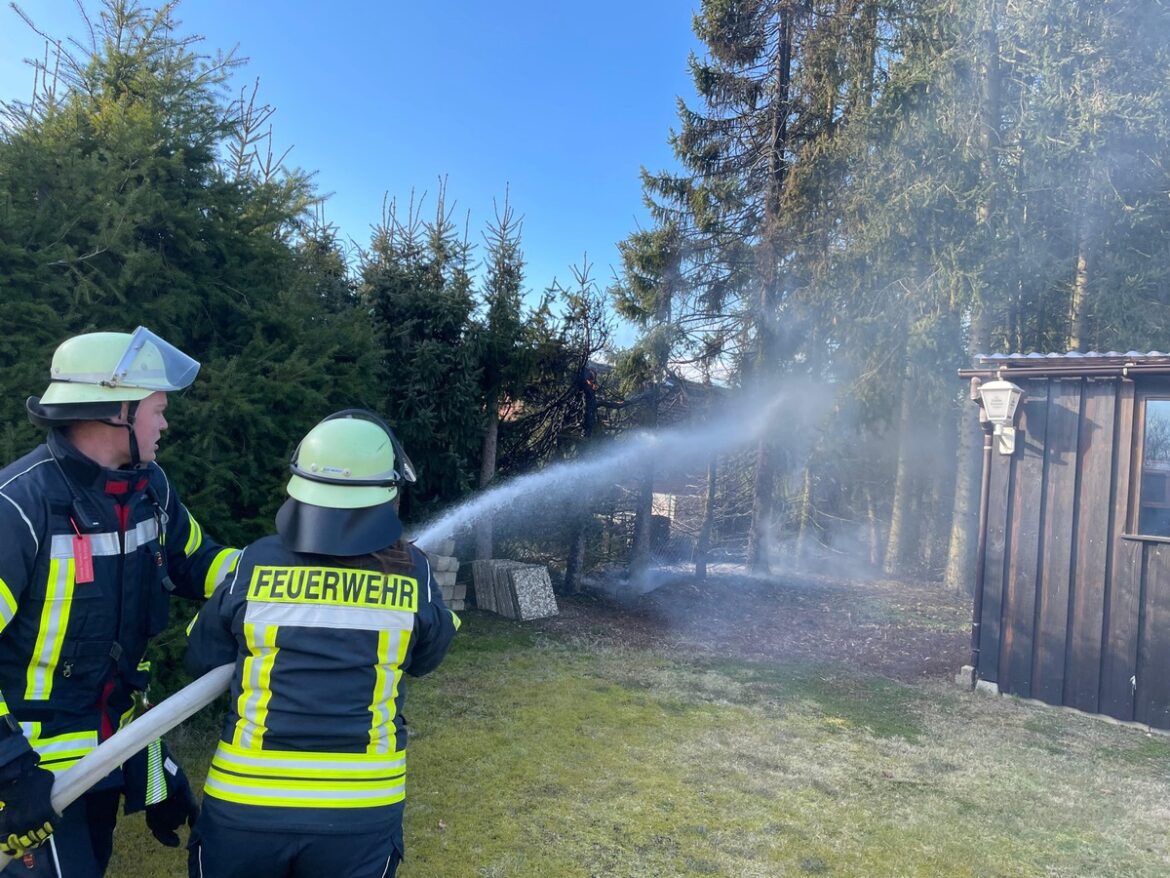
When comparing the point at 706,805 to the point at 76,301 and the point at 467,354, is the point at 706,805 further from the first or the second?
the point at 467,354

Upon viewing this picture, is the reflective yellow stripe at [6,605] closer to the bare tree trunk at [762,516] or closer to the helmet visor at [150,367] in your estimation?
the helmet visor at [150,367]

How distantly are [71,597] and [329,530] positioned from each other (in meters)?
0.78

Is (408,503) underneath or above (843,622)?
above

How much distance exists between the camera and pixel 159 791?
96.0 inches

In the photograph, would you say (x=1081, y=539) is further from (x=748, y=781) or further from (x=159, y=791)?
(x=159, y=791)

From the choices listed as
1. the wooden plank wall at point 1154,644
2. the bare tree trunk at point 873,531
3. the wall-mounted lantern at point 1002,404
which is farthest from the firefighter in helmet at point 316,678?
the bare tree trunk at point 873,531

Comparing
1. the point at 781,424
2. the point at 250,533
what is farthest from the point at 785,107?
the point at 250,533

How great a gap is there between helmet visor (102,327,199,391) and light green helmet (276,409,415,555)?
1.88 ft

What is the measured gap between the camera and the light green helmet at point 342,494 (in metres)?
2.03

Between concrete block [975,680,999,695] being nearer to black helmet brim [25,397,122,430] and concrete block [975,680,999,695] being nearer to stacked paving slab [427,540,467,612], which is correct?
stacked paving slab [427,540,467,612]

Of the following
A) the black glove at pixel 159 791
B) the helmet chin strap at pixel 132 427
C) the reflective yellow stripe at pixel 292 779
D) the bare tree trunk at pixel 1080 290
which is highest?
the bare tree trunk at pixel 1080 290

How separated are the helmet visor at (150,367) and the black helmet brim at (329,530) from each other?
2.09 feet

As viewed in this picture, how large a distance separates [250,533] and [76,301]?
5.15ft

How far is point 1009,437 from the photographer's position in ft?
22.6
